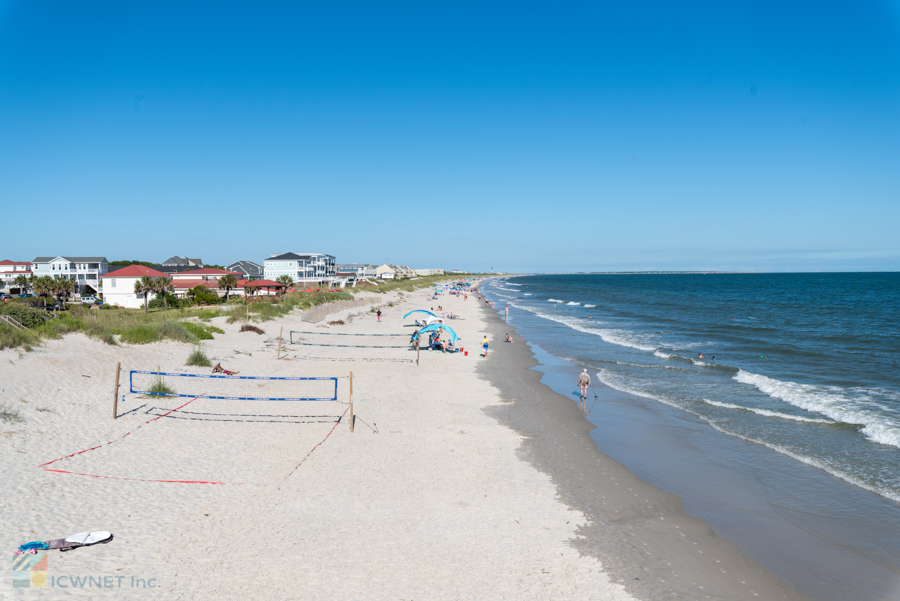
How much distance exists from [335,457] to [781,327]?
40418mm

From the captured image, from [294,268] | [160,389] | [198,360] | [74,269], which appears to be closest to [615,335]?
[198,360]

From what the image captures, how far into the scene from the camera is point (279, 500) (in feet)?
29.1

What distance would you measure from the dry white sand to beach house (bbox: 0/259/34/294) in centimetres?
7658

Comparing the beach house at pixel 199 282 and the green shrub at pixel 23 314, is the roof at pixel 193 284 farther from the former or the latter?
the green shrub at pixel 23 314

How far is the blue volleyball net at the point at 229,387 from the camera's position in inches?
601

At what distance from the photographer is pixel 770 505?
9.66 metres

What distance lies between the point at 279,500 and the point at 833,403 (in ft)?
60.0

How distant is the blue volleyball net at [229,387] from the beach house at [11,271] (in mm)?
72023

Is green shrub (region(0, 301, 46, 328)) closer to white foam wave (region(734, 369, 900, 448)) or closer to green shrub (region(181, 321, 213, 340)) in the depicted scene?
green shrub (region(181, 321, 213, 340))

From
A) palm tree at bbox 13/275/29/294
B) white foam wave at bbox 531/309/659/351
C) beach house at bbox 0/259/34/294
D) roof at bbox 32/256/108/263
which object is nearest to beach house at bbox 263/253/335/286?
roof at bbox 32/256/108/263

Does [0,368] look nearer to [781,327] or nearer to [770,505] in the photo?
[770,505]

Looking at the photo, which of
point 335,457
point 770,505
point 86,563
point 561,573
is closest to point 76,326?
point 335,457

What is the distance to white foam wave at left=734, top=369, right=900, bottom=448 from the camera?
1363 cm

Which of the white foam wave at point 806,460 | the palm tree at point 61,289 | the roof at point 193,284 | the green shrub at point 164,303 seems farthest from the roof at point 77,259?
the white foam wave at point 806,460
